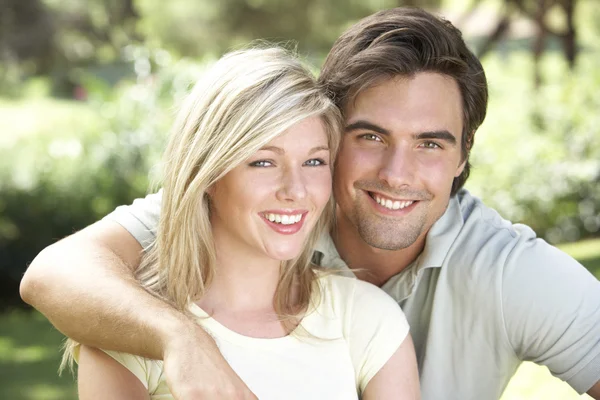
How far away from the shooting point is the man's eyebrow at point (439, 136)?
8.70 ft

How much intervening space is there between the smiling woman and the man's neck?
324mm

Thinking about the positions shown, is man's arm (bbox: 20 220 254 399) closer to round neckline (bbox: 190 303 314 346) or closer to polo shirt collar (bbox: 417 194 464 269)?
round neckline (bbox: 190 303 314 346)

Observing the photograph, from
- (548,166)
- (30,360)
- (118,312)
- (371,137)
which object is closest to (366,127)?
(371,137)

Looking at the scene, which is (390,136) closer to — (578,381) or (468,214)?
(468,214)

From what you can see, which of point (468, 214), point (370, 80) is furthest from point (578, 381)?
point (370, 80)

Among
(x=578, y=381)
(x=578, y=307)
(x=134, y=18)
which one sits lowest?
(x=134, y=18)

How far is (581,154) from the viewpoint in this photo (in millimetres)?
8195

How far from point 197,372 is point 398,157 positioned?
102 centimetres

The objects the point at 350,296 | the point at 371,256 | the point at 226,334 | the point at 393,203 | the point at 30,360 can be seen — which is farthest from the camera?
the point at 30,360

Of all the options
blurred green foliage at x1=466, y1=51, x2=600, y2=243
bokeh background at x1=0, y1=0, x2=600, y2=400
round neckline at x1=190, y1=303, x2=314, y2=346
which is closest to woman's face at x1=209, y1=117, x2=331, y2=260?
round neckline at x1=190, y1=303, x2=314, y2=346

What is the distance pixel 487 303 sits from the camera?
260cm

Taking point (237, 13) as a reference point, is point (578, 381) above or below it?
above

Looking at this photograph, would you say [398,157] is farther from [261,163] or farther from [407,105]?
[261,163]

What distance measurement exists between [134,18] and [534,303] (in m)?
21.1
